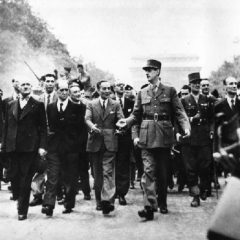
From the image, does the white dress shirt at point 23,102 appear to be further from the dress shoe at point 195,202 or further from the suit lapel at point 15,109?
the dress shoe at point 195,202

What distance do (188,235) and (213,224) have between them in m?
4.20

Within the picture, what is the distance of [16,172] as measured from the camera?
8.52m

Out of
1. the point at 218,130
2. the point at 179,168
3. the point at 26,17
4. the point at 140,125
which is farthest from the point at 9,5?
the point at 218,130

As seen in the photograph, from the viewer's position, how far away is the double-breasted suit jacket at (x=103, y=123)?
9008 millimetres

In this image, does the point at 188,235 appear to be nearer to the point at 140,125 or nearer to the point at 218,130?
the point at 140,125

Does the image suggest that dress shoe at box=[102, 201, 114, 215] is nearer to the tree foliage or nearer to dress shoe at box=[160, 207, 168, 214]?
dress shoe at box=[160, 207, 168, 214]

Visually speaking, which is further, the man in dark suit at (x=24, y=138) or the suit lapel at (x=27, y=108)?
the suit lapel at (x=27, y=108)

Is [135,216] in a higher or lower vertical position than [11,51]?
lower

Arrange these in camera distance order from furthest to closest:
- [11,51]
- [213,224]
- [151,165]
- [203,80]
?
[11,51]
[203,80]
[151,165]
[213,224]

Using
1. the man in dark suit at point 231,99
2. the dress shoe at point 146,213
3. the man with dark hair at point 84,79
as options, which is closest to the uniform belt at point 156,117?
the man in dark suit at point 231,99

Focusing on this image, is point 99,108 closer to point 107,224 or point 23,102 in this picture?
point 23,102

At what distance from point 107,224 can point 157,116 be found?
1.88m

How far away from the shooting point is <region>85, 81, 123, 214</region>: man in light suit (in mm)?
8773

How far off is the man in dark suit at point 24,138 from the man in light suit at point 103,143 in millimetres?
851
